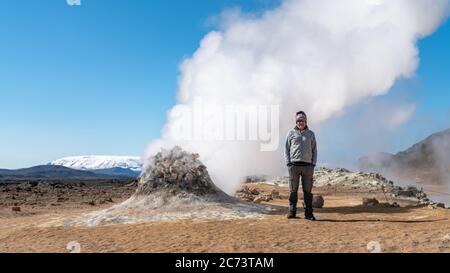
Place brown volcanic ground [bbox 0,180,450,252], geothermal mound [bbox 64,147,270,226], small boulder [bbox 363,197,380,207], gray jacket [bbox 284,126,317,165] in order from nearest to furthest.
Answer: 1. brown volcanic ground [bbox 0,180,450,252]
2. gray jacket [bbox 284,126,317,165]
3. geothermal mound [bbox 64,147,270,226]
4. small boulder [bbox 363,197,380,207]

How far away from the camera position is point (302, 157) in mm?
10766

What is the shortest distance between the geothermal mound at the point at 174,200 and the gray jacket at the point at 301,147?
6.78 feet

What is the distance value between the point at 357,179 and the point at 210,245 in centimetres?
2793

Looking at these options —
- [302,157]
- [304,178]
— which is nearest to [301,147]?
[302,157]

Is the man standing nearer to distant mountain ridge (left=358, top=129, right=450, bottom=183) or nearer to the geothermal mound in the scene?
the geothermal mound

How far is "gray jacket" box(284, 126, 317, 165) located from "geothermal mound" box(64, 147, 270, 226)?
2.07m

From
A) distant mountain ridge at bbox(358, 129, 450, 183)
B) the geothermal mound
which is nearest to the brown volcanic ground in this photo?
the geothermal mound

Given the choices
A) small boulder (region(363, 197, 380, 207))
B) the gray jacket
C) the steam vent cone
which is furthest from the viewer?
small boulder (region(363, 197, 380, 207))

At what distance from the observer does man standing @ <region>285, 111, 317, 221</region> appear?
1080 centimetres

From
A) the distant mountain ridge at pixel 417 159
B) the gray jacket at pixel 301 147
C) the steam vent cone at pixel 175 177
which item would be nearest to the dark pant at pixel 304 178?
the gray jacket at pixel 301 147

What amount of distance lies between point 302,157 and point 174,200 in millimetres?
4419
